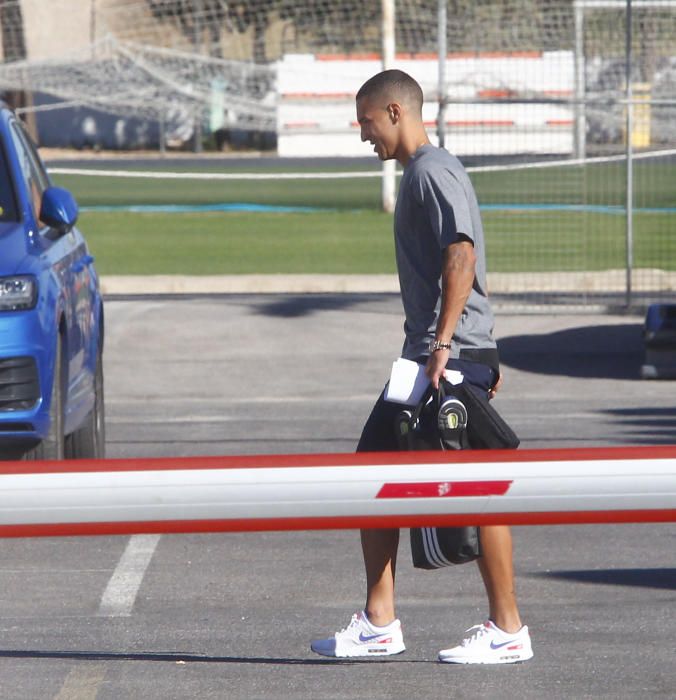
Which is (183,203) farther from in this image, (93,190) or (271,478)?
(271,478)

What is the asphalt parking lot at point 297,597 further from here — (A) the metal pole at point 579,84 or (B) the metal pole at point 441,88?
(A) the metal pole at point 579,84

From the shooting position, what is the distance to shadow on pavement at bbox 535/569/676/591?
6.66 metres

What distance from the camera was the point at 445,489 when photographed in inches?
151

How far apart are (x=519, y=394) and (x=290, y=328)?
3504 mm

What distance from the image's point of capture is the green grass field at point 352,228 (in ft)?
66.0

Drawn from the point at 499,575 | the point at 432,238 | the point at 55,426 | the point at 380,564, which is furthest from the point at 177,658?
the point at 55,426

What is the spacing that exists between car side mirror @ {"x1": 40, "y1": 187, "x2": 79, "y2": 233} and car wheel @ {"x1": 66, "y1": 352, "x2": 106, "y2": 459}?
3.45ft

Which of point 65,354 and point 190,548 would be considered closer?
point 190,548

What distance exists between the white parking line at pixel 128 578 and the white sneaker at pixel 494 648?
137cm

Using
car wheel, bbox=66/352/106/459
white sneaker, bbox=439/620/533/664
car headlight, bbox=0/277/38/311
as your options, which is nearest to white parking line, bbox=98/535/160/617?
car headlight, bbox=0/277/38/311

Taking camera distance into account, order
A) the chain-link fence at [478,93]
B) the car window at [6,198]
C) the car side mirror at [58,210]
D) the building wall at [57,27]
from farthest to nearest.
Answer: the building wall at [57,27] < the chain-link fence at [478,93] < the car side mirror at [58,210] < the car window at [6,198]

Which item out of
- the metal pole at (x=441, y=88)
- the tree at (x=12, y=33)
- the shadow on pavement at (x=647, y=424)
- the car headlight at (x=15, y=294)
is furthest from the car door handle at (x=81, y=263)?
the tree at (x=12, y=33)

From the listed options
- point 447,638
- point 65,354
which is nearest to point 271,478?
point 447,638

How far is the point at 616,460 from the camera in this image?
12.5ft
